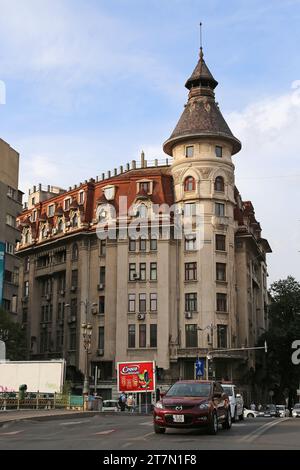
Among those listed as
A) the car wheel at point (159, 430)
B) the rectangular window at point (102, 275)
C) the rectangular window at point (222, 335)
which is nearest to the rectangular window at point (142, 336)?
the rectangular window at point (102, 275)

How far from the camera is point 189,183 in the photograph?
61.8 metres

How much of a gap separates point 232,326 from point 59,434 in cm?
4499

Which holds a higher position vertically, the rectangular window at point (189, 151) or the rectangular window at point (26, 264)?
the rectangular window at point (189, 151)

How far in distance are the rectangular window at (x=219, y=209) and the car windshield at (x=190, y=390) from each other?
4571 centimetres

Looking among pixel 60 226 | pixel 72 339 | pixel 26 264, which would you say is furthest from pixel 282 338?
pixel 26 264

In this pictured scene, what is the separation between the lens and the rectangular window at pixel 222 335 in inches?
2320

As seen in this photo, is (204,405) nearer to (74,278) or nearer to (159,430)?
(159,430)

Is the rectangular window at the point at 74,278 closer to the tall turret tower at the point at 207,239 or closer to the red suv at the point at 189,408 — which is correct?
the tall turret tower at the point at 207,239

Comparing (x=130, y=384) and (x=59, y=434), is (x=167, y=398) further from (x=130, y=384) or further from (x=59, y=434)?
(x=130, y=384)

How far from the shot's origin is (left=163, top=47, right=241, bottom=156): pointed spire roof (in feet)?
203

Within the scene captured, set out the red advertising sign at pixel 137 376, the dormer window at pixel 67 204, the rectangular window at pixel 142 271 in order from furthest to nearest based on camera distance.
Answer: the dormer window at pixel 67 204 < the rectangular window at pixel 142 271 < the red advertising sign at pixel 137 376

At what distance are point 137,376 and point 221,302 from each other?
593 inches

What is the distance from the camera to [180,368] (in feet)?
192
